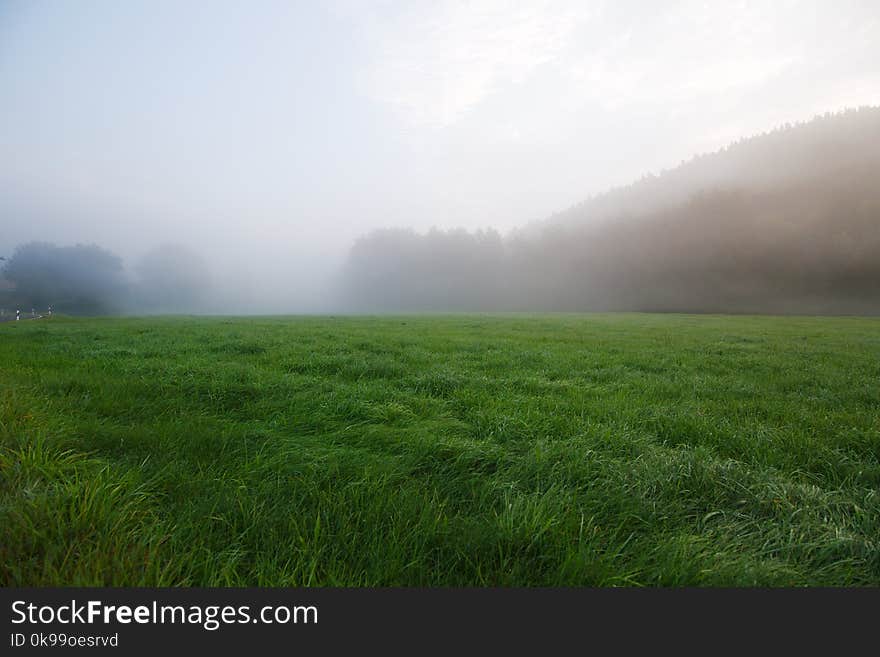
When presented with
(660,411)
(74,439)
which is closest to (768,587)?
(660,411)

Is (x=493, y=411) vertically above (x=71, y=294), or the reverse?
(x=71, y=294)

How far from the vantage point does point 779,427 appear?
4621 millimetres

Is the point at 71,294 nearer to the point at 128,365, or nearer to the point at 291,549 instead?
the point at 128,365

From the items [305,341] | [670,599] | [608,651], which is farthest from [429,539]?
[305,341]

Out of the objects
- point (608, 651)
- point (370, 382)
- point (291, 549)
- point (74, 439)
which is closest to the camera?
point (608, 651)

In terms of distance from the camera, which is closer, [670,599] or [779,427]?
[670,599]

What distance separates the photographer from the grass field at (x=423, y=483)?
6.62ft

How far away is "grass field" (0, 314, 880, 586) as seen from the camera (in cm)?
202

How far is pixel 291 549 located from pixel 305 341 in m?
11.4

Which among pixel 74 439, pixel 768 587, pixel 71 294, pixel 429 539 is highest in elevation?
pixel 71 294

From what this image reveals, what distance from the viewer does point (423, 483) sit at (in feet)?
9.91

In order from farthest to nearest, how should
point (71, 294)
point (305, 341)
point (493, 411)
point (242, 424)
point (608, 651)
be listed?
point (71, 294), point (305, 341), point (493, 411), point (242, 424), point (608, 651)

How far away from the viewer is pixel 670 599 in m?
1.96

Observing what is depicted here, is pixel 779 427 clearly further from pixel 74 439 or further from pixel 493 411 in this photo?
pixel 74 439
